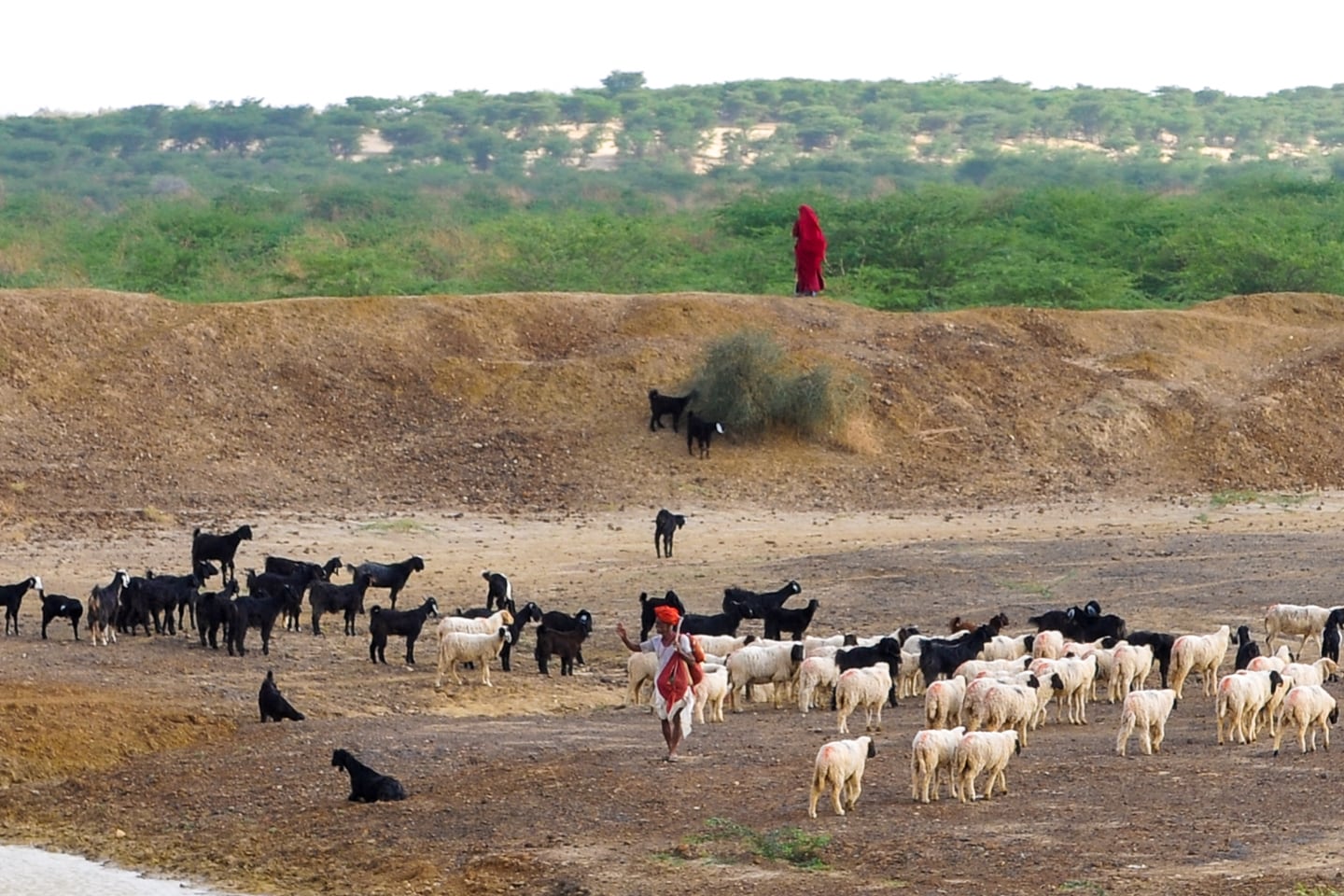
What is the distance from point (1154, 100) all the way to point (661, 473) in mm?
84242

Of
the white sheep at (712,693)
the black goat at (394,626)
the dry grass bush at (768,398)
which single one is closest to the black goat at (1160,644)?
the white sheep at (712,693)

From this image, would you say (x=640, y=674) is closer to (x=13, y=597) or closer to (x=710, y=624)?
(x=710, y=624)

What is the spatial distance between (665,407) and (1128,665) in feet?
47.2

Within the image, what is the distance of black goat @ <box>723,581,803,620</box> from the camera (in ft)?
65.3

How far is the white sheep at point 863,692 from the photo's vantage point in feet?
49.0

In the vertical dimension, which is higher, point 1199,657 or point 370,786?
point 1199,657

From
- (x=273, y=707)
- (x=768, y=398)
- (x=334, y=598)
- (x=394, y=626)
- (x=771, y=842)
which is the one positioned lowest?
(x=771, y=842)

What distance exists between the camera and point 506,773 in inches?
545

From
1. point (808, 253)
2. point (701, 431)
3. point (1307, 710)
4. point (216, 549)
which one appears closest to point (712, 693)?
point (1307, 710)

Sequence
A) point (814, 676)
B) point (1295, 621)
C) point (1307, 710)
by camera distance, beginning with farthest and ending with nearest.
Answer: point (1295, 621) → point (814, 676) → point (1307, 710)

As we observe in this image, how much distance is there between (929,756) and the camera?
12.4m

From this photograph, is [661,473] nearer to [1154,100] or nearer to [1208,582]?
[1208,582]

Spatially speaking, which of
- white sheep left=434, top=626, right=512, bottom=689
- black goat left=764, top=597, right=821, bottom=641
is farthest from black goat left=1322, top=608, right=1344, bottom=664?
white sheep left=434, top=626, right=512, bottom=689

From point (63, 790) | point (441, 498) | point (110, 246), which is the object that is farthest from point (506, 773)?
point (110, 246)
